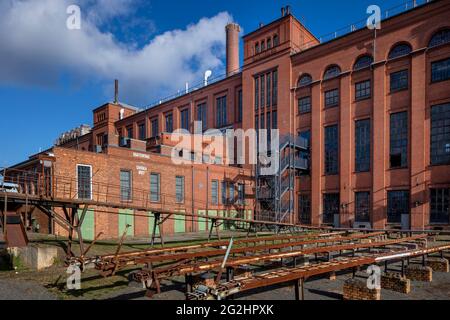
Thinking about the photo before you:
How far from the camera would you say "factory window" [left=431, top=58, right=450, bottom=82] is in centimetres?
2331

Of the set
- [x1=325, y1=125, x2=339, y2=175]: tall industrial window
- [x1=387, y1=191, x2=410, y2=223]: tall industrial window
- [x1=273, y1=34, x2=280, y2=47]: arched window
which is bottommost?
[x1=387, y1=191, x2=410, y2=223]: tall industrial window

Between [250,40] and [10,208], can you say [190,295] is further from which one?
[250,40]

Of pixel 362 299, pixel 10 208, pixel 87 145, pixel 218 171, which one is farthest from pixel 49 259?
pixel 87 145

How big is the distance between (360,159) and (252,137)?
39.0 feet

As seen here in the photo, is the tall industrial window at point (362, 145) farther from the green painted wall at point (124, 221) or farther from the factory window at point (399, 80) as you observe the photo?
the green painted wall at point (124, 221)

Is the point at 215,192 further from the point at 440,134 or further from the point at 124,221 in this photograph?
the point at 440,134

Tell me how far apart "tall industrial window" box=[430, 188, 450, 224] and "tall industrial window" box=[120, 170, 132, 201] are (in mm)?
22180

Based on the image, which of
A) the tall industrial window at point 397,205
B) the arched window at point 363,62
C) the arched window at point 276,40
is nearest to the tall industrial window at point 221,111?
the arched window at point 276,40

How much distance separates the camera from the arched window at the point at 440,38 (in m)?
23.6

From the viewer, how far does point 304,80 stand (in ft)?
104

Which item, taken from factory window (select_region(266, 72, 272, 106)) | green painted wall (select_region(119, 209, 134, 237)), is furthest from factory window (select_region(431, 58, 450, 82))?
green painted wall (select_region(119, 209, 134, 237))

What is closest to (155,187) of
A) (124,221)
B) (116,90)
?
(124,221)

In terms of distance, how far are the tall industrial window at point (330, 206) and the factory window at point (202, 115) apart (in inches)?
762

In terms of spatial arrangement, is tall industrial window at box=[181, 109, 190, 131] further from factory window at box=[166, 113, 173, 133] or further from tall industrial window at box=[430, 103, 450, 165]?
tall industrial window at box=[430, 103, 450, 165]
